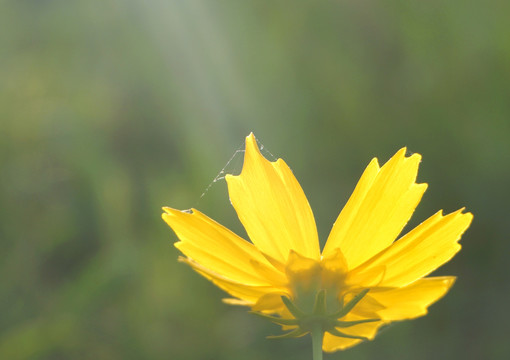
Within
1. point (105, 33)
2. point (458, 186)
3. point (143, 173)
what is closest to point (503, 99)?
point (458, 186)

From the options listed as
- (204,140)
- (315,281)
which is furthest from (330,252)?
(204,140)

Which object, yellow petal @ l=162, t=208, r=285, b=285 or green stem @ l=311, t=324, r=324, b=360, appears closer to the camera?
green stem @ l=311, t=324, r=324, b=360

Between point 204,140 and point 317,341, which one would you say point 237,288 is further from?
point 204,140

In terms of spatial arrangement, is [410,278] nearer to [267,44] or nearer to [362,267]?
[362,267]

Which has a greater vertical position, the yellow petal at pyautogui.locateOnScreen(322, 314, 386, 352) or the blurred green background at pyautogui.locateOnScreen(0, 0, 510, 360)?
the blurred green background at pyautogui.locateOnScreen(0, 0, 510, 360)

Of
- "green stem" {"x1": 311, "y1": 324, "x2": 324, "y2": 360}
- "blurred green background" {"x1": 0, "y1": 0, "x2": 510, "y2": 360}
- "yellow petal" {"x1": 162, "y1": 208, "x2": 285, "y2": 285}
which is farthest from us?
"blurred green background" {"x1": 0, "y1": 0, "x2": 510, "y2": 360}

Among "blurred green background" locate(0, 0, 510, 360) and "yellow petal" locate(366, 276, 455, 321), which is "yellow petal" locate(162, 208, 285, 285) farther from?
"blurred green background" locate(0, 0, 510, 360)

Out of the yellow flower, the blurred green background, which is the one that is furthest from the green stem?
the blurred green background
